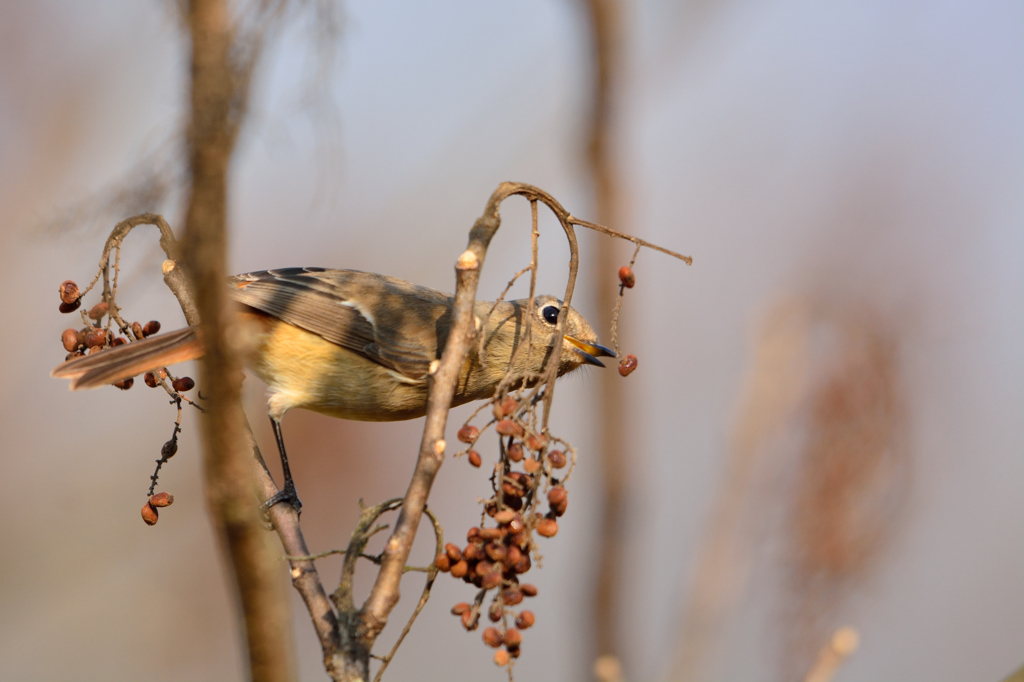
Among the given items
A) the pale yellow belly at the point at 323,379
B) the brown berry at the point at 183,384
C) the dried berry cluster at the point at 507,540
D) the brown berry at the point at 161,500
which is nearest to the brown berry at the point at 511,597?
the dried berry cluster at the point at 507,540

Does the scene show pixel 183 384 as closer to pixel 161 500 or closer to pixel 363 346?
pixel 161 500

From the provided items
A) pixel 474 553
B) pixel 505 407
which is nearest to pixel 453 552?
pixel 474 553

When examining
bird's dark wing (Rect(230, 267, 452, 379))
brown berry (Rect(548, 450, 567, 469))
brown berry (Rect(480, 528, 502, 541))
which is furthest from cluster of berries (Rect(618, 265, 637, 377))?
bird's dark wing (Rect(230, 267, 452, 379))

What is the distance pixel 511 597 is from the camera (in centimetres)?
200

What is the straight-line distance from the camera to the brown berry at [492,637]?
2021 millimetres

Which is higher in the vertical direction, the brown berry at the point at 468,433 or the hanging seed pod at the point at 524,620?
the brown berry at the point at 468,433

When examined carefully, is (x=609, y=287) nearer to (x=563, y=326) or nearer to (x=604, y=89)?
(x=604, y=89)

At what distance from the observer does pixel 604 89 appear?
5527 millimetres

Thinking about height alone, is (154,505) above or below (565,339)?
below

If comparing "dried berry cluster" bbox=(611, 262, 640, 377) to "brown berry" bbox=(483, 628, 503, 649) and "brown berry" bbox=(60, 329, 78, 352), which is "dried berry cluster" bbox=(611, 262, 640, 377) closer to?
"brown berry" bbox=(483, 628, 503, 649)

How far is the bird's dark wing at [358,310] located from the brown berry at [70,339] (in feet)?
3.32

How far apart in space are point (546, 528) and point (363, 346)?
1972 millimetres

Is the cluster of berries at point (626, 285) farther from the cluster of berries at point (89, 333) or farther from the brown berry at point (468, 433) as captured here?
the cluster of berries at point (89, 333)

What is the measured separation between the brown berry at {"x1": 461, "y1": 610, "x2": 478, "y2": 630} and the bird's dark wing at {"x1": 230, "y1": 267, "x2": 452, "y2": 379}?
169 centimetres
